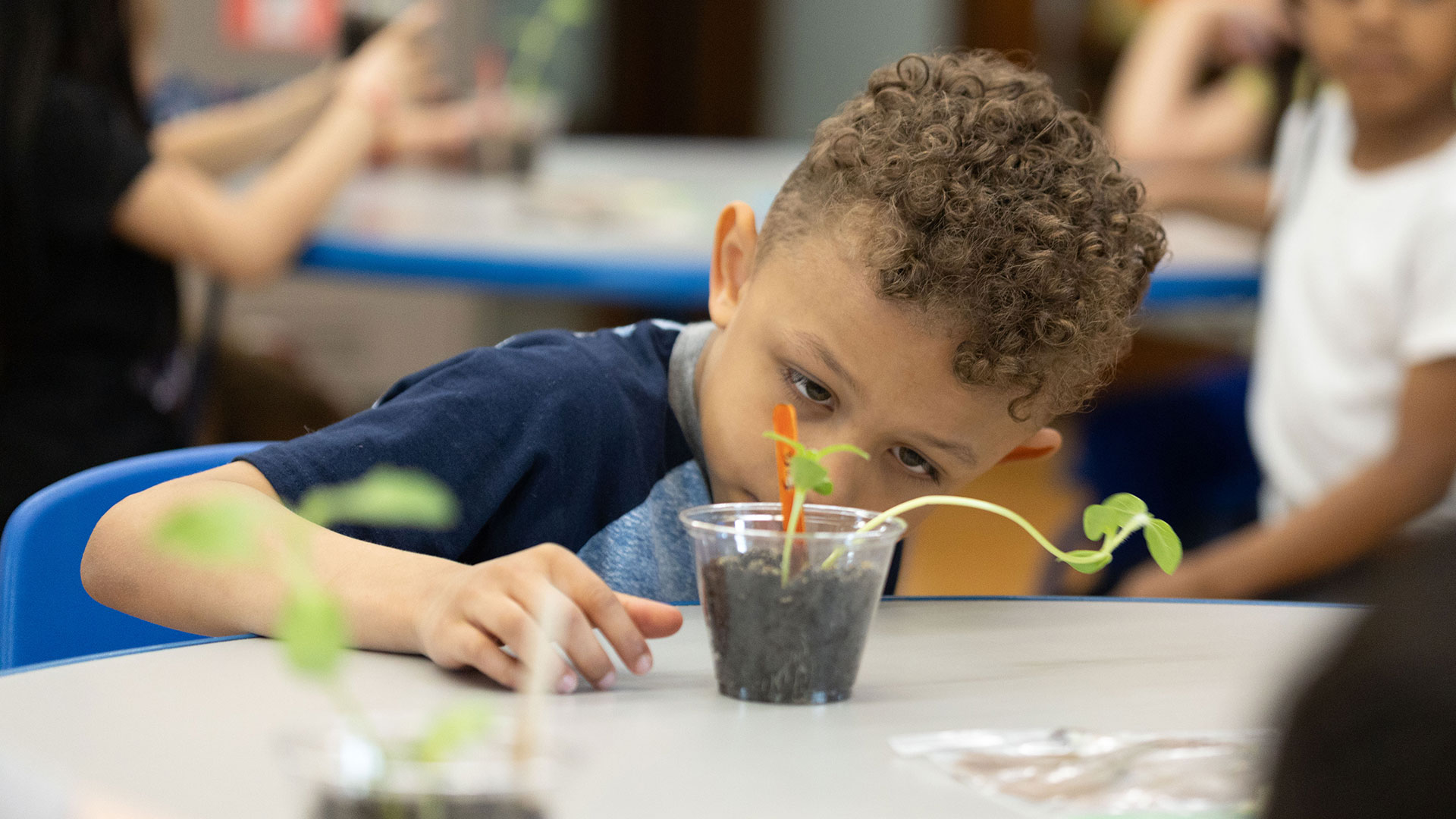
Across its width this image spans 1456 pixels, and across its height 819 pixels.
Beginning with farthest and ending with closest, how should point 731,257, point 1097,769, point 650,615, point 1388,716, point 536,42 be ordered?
point 536,42
point 731,257
point 650,615
point 1097,769
point 1388,716

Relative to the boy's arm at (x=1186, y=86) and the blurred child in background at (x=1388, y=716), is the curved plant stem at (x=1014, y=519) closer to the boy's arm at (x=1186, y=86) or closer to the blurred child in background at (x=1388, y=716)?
the blurred child in background at (x=1388, y=716)

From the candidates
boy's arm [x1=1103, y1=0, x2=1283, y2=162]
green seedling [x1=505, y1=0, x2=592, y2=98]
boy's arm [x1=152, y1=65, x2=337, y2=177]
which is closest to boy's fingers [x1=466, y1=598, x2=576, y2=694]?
green seedling [x1=505, y1=0, x2=592, y2=98]

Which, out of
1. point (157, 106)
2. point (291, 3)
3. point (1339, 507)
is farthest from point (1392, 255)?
point (291, 3)

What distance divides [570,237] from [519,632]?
1.49m

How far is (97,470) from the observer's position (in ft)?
3.25

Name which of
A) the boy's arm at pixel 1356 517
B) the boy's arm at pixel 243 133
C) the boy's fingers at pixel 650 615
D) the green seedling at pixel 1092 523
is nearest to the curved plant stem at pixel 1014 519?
the green seedling at pixel 1092 523

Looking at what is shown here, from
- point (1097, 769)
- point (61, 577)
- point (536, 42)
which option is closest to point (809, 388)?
point (1097, 769)

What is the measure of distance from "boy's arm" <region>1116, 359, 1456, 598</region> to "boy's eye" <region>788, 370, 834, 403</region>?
86cm

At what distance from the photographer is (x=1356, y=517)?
66.4 inches

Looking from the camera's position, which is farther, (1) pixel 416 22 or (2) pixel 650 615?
(1) pixel 416 22

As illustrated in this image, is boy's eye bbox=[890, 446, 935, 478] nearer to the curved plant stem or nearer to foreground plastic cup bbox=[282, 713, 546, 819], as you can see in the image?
the curved plant stem

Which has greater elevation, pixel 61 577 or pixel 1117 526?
pixel 1117 526

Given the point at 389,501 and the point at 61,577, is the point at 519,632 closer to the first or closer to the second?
the point at 389,501

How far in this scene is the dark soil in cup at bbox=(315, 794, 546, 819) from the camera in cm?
38
